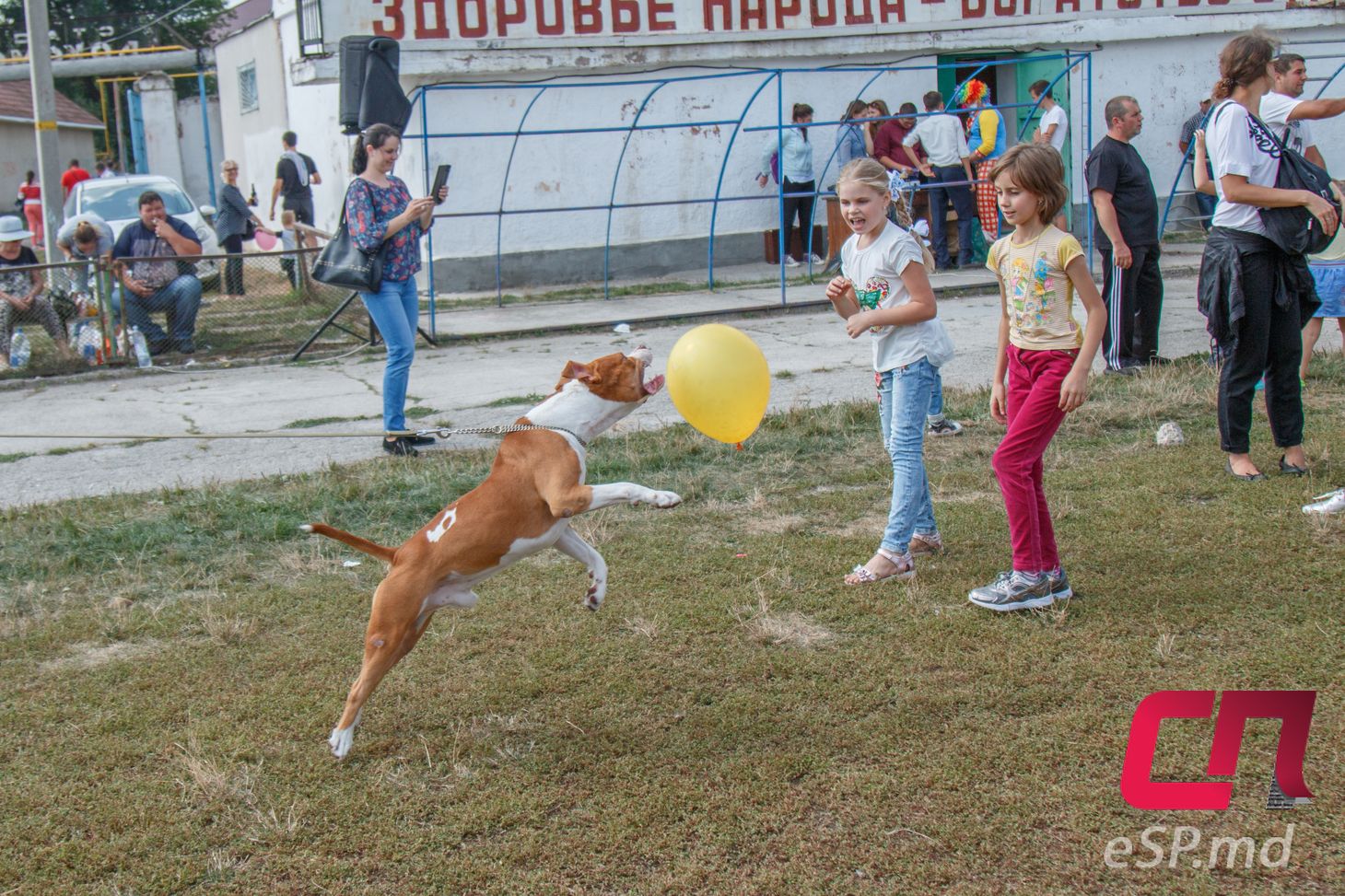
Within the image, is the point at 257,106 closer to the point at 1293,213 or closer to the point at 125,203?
the point at 125,203

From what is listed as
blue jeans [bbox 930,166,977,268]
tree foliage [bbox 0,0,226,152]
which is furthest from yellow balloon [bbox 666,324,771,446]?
tree foliage [bbox 0,0,226,152]

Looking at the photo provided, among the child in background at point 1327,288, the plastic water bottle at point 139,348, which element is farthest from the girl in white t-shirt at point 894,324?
the plastic water bottle at point 139,348

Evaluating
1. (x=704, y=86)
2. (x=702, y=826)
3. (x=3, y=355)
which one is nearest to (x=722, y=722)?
(x=702, y=826)

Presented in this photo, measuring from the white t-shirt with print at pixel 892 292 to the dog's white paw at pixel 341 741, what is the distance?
8.13 feet

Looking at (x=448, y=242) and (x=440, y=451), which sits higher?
(x=448, y=242)

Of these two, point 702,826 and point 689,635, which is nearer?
point 702,826

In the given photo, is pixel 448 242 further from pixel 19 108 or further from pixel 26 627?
pixel 19 108

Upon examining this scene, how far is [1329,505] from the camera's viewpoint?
5.39 m

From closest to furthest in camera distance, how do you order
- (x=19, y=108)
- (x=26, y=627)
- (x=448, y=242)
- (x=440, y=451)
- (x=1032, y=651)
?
(x=1032, y=651) → (x=26, y=627) → (x=440, y=451) → (x=448, y=242) → (x=19, y=108)

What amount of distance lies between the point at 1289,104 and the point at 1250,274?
34.7 inches

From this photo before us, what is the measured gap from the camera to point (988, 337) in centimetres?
1070

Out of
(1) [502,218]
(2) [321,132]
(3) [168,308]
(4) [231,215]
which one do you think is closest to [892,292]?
(3) [168,308]

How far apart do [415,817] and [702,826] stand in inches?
31.6

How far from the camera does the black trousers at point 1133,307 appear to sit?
27.6ft
